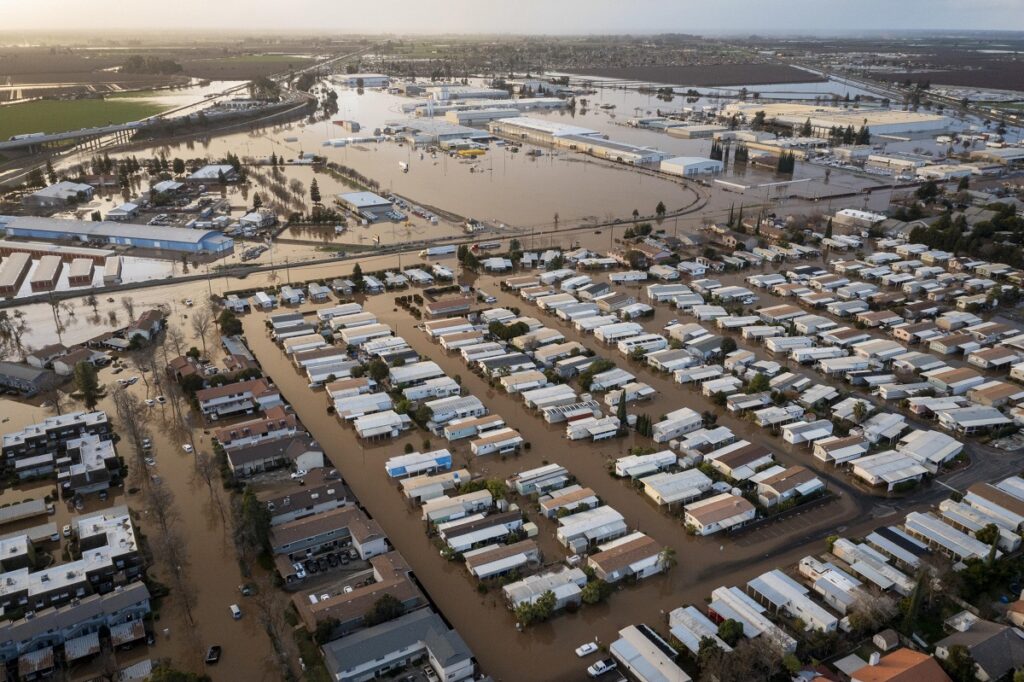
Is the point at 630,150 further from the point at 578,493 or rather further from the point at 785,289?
the point at 578,493

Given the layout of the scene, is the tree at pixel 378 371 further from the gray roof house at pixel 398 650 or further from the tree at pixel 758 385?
the tree at pixel 758 385

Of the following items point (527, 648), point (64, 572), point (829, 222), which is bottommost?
point (527, 648)

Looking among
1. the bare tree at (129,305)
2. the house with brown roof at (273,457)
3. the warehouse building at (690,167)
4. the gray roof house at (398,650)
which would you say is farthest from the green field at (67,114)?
the gray roof house at (398,650)

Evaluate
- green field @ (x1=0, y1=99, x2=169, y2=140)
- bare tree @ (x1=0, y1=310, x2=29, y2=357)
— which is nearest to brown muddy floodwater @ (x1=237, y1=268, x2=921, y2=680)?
bare tree @ (x1=0, y1=310, x2=29, y2=357)

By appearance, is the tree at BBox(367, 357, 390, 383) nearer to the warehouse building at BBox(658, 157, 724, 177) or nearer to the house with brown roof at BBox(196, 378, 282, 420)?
the house with brown roof at BBox(196, 378, 282, 420)

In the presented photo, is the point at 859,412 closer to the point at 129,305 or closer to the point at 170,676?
the point at 170,676

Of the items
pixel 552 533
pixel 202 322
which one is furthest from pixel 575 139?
pixel 552 533

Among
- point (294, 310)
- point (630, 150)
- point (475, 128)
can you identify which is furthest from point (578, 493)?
point (475, 128)
